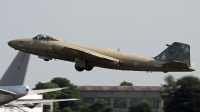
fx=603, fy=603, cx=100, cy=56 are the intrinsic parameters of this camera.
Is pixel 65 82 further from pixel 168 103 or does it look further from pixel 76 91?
pixel 168 103

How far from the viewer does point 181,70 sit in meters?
54.6

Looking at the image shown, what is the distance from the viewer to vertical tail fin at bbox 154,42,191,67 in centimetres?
5594

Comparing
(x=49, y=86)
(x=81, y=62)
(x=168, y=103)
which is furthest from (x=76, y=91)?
(x=81, y=62)

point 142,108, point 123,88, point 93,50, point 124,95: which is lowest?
point 142,108

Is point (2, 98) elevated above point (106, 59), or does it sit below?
below

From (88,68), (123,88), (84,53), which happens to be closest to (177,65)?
(84,53)

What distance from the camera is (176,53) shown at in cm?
5625

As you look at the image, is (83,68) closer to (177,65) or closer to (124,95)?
(177,65)

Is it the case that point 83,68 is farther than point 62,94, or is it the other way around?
point 62,94

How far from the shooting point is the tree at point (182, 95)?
82.3m

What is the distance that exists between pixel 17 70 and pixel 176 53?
1570 centimetres

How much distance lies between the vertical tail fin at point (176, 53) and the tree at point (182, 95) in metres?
23.6

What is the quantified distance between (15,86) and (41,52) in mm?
8417

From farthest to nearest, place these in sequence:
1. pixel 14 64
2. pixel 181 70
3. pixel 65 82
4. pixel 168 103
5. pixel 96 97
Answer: pixel 65 82, pixel 96 97, pixel 168 103, pixel 181 70, pixel 14 64
